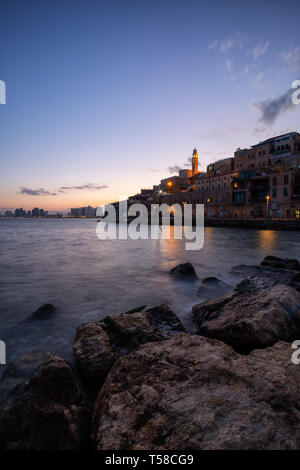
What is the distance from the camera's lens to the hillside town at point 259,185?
135ft

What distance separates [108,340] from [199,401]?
6.18ft

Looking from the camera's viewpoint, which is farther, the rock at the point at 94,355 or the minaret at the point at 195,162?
the minaret at the point at 195,162

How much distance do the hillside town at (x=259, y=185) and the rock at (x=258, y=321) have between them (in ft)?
139

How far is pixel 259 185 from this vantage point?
48.2 m

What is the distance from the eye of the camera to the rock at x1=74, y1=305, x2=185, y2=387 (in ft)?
9.89

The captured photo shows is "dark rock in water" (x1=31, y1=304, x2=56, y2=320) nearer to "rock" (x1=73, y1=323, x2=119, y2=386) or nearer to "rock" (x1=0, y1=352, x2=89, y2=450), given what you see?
"rock" (x1=73, y1=323, x2=119, y2=386)

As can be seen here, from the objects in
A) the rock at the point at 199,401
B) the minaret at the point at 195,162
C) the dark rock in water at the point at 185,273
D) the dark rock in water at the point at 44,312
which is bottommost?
the dark rock in water at the point at 44,312

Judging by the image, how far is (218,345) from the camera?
8.89 feet

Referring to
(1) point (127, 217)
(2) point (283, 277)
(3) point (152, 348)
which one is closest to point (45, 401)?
(3) point (152, 348)

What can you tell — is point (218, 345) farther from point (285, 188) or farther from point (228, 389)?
point (285, 188)

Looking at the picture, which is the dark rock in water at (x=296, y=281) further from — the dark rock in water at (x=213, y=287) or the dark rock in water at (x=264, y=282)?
the dark rock in water at (x=213, y=287)

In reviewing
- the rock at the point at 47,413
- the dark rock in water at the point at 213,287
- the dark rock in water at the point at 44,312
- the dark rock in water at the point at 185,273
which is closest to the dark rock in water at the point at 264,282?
the dark rock in water at the point at 213,287

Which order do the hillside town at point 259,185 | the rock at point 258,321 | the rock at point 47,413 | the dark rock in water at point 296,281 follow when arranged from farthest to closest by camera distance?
the hillside town at point 259,185 → the dark rock in water at point 296,281 → the rock at point 258,321 → the rock at point 47,413
